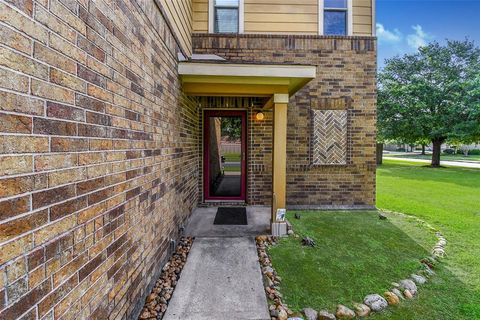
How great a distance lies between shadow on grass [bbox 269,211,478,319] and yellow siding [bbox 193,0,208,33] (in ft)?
16.0

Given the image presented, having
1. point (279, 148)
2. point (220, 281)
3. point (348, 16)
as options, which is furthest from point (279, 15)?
point (220, 281)

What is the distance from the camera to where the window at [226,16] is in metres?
5.93

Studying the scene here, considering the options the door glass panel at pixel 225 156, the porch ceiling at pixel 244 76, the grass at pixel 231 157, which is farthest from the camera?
the grass at pixel 231 157

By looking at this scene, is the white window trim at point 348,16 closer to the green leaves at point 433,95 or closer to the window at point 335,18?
the window at point 335,18

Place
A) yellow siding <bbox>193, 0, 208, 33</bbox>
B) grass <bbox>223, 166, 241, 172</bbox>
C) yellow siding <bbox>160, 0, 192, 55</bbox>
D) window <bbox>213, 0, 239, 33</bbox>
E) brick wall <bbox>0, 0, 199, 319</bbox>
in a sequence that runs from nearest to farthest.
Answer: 1. brick wall <bbox>0, 0, 199, 319</bbox>
2. yellow siding <bbox>160, 0, 192, 55</bbox>
3. yellow siding <bbox>193, 0, 208, 33</bbox>
4. window <bbox>213, 0, 239, 33</bbox>
5. grass <bbox>223, 166, 241, 172</bbox>

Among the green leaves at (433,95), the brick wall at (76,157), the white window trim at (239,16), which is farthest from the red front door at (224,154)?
the green leaves at (433,95)

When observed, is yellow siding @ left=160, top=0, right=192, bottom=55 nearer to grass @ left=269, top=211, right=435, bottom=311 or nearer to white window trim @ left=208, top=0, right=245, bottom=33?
white window trim @ left=208, top=0, right=245, bottom=33

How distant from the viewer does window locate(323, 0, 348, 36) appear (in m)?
5.93

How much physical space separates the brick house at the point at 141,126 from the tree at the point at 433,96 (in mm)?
11897

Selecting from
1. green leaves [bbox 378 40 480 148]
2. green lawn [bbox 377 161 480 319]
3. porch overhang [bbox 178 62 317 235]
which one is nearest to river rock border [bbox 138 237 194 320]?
porch overhang [bbox 178 62 317 235]

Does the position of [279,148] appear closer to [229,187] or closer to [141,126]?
[141,126]

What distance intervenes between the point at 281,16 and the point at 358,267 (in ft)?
17.9

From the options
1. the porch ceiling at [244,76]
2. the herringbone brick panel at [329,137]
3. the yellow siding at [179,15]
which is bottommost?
the herringbone brick panel at [329,137]

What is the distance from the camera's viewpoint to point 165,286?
277cm
